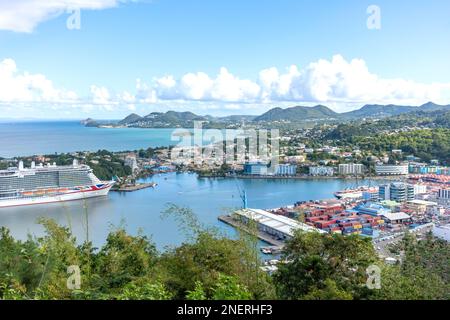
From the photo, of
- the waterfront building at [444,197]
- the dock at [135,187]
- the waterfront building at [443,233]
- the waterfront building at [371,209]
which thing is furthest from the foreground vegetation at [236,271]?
the dock at [135,187]

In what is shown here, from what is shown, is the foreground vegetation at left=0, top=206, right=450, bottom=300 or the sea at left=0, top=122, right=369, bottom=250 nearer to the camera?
the foreground vegetation at left=0, top=206, right=450, bottom=300

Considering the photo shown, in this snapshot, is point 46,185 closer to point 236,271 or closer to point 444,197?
point 444,197

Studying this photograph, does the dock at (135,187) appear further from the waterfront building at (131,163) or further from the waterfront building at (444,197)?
the waterfront building at (444,197)

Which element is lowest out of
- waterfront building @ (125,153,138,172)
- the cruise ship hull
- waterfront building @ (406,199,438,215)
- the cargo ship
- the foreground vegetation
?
the cargo ship

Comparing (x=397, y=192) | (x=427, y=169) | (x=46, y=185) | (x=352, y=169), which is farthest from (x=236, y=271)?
(x=427, y=169)

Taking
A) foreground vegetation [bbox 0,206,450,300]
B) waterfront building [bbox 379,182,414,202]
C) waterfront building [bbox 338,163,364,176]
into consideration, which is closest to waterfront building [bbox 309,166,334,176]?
waterfront building [bbox 338,163,364,176]

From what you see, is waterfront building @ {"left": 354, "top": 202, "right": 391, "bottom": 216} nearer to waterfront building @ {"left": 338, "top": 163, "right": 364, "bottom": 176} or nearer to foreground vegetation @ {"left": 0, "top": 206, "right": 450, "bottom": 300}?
waterfront building @ {"left": 338, "top": 163, "right": 364, "bottom": 176}

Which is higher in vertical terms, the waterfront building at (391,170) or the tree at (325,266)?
the tree at (325,266)
